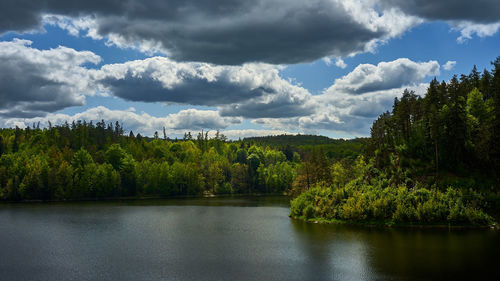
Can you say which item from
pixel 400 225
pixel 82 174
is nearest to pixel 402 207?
pixel 400 225

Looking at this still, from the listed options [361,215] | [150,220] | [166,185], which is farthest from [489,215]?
[166,185]

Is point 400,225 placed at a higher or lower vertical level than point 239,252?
lower

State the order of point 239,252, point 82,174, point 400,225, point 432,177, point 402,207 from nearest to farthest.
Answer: point 239,252 < point 400,225 < point 402,207 < point 432,177 < point 82,174

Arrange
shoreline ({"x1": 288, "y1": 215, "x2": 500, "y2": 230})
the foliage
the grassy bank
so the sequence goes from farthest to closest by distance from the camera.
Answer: the foliage
the grassy bank
shoreline ({"x1": 288, "y1": 215, "x2": 500, "y2": 230})

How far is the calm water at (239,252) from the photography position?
4212cm

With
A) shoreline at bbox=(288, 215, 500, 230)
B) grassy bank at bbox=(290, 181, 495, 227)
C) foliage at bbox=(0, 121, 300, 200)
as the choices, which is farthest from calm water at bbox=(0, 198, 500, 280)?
foliage at bbox=(0, 121, 300, 200)

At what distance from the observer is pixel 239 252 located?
5347 cm

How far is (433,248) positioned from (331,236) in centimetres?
1617

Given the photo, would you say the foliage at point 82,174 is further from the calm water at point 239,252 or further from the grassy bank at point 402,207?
the grassy bank at point 402,207

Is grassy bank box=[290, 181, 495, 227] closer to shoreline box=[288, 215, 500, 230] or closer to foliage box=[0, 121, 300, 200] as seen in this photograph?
shoreline box=[288, 215, 500, 230]

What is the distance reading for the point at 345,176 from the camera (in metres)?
119

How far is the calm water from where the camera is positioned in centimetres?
4212

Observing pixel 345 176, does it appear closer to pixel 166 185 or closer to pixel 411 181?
pixel 411 181

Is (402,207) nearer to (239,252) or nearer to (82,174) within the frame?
(239,252)
